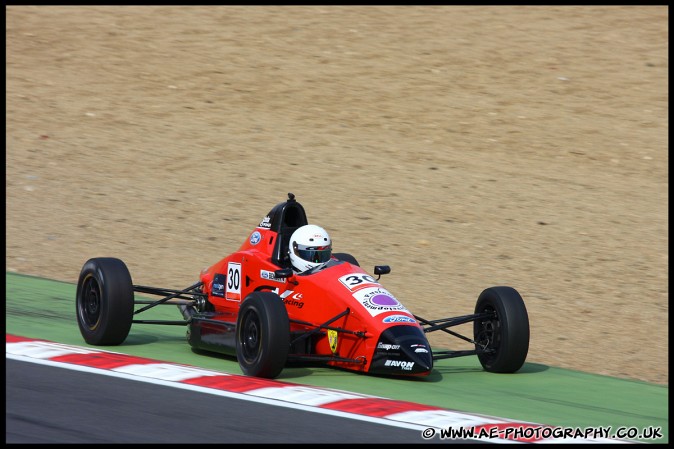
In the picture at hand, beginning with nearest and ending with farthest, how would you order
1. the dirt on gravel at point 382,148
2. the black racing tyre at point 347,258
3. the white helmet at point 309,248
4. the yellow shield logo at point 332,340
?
the yellow shield logo at point 332,340, the white helmet at point 309,248, the black racing tyre at point 347,258, the dirt on gravel at point 382,148

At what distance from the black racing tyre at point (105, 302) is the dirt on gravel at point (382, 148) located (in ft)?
11.4

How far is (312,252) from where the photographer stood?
1009 centimetres

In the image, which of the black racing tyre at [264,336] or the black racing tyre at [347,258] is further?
the black racing tyre at [347,258]

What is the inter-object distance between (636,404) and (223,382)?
→ 3274 mm

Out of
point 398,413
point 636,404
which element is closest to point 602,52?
point 636,404

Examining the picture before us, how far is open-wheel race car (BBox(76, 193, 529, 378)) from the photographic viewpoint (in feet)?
29.9

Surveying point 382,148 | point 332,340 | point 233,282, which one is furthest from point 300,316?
point 382,148

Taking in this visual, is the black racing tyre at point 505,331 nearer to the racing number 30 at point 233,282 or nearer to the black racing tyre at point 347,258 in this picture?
the black racing tyre at point 347,258

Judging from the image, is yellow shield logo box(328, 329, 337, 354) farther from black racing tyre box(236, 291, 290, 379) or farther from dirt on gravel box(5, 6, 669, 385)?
dirt on gravel box(5, 6, 669, 385)

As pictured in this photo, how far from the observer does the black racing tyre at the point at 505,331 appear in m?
9.65

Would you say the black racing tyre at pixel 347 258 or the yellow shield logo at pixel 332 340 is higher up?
the black racing tyre at pixel 347 258

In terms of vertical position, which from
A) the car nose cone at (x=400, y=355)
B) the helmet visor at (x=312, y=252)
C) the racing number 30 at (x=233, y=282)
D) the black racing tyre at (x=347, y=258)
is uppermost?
the helmet visor at (x=312, y=252)

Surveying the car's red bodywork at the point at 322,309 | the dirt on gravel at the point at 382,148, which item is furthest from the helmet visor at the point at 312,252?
the dirt on gravel at the point at 382,148

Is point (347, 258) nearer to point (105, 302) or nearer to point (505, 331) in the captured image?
point (505, 331)
